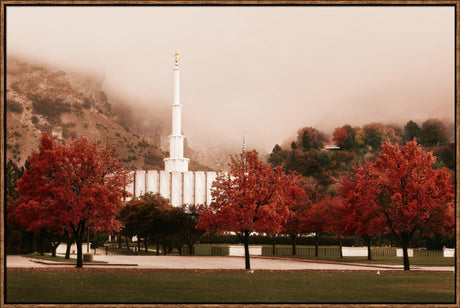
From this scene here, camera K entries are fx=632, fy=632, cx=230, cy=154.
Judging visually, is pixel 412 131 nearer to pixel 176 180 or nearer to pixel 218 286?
pixel 176 180

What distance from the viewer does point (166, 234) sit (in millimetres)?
66688

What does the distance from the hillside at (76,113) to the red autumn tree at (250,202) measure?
92.5m

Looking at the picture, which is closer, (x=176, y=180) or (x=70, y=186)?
(x=70, y=186)

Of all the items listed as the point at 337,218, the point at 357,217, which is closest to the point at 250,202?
the point at 357,217

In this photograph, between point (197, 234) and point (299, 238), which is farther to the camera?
point (299, 238)

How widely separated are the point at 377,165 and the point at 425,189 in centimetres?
370

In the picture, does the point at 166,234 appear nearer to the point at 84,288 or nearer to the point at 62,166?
the point at 62,166

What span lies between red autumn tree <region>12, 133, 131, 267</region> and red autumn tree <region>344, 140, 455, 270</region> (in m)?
17.1

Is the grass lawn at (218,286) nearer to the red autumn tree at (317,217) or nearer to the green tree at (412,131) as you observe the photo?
the red autumn tree at (317,217)

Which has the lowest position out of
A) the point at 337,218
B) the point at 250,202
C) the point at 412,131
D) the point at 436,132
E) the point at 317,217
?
the point at 337,218

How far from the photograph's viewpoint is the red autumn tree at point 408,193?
41.2 m

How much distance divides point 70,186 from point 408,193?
72.1ft

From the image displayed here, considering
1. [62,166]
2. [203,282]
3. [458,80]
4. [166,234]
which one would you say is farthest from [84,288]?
[166,234]

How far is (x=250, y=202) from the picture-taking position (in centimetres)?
4188
